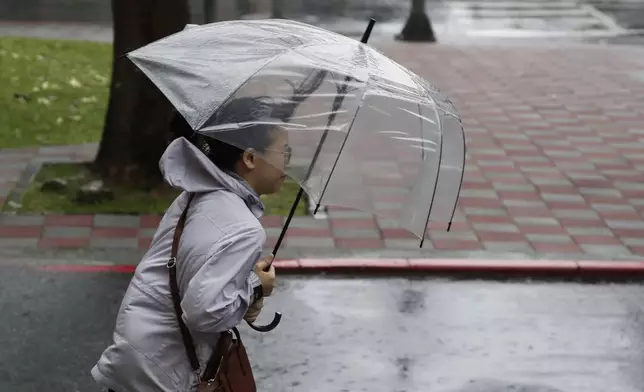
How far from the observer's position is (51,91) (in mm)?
11508

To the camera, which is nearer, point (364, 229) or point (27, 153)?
point (364, 229)

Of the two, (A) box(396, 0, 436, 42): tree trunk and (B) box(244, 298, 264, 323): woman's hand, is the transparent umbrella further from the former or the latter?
(A) box(396, 0, 436, 42): tree trunk

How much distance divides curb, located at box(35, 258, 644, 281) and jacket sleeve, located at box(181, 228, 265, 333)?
141 inches

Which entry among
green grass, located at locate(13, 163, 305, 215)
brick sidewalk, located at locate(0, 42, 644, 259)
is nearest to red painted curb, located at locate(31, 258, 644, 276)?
brick sidewalk, located at locate(0, 42, 644, 259)

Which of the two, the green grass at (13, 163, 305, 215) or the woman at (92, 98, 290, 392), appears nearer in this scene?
the woman at (92, 98, 290, 392)

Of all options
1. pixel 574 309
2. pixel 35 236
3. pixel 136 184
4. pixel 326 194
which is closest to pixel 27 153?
pixel 136 184

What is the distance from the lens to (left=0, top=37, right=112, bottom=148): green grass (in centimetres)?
956

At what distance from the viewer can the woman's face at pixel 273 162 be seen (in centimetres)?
276

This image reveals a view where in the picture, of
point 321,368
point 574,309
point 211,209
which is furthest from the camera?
point 574,309

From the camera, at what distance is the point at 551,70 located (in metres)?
14.9

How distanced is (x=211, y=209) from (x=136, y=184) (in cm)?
515

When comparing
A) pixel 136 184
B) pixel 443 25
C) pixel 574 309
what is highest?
pixel 574 309

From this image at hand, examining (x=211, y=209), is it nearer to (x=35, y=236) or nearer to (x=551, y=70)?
(x=35, y=236)

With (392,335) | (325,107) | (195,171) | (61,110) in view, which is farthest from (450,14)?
(195,171)
